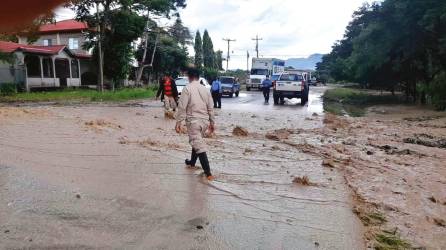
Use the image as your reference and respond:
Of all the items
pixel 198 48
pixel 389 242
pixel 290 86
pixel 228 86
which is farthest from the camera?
pixel 198 48

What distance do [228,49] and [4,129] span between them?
3053 inches

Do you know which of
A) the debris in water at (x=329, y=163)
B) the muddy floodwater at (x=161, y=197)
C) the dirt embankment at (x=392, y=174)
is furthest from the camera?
the debris in water at (x=329, y=163)

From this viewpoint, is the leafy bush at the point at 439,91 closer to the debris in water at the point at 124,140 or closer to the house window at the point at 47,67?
the debris in water at the point at 124,140

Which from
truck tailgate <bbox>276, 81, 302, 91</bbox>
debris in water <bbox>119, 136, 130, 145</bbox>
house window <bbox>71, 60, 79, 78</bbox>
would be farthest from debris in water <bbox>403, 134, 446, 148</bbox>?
house window <bbox>71, 60, 79, 78</bbox>

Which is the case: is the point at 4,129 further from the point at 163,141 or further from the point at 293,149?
the point at 293,149

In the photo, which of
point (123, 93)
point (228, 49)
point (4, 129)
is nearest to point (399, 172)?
point (4, 129)

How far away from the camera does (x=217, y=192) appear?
741 cm

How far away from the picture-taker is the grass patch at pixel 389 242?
536 cm

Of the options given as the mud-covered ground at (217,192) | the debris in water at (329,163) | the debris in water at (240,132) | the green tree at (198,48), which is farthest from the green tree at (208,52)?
the debris in water at (329,163)

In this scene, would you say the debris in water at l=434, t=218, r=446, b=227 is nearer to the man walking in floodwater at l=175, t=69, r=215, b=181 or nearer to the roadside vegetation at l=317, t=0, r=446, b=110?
the man walking in floodwater at l=175, t=69, r=215, b=181

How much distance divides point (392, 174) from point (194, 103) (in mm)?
4193

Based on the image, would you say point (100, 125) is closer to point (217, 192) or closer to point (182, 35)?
point (217, 192)

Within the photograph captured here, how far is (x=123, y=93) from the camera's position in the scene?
107 ft

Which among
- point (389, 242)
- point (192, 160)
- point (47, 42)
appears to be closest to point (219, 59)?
point (47, 42)
